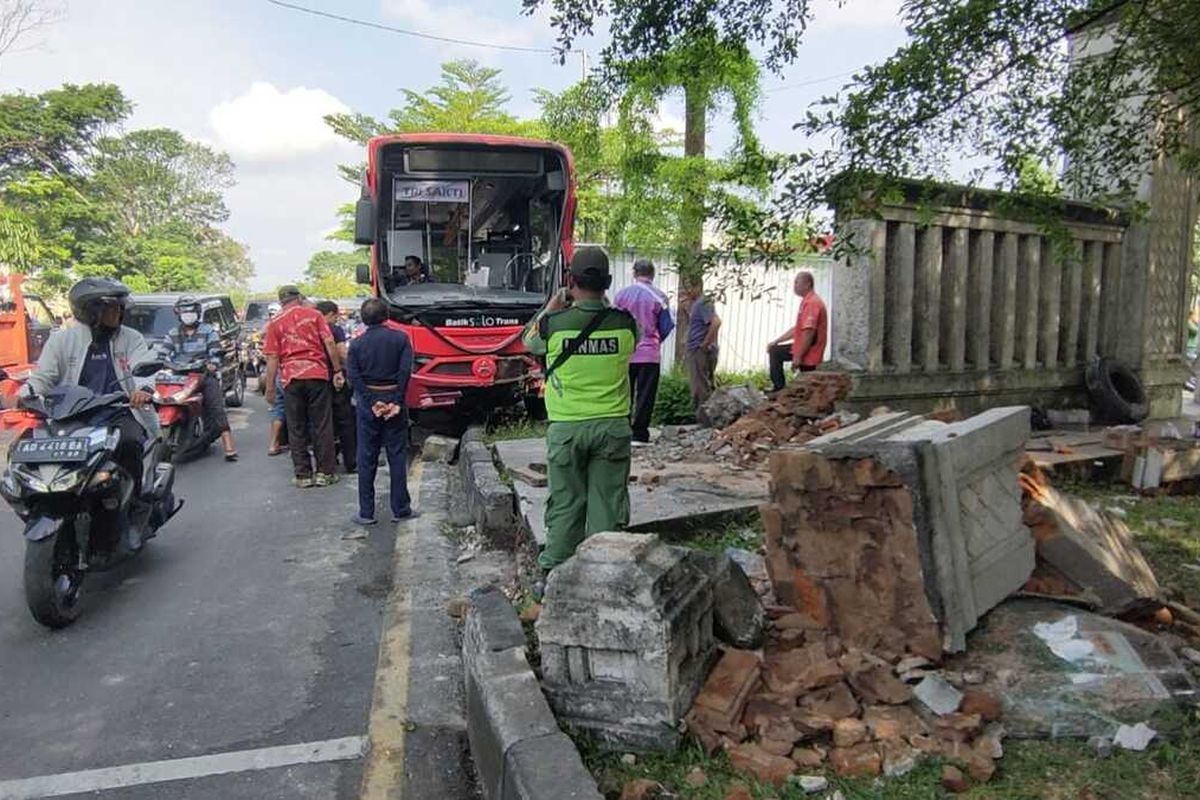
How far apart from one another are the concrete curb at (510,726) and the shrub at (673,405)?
23.1 ft

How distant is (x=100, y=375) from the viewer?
5.29 meters

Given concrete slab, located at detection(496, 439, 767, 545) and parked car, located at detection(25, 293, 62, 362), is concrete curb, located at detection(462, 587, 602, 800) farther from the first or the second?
parked car, located at detection(25, 293, 62, 362)

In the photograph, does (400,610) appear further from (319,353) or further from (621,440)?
(319,353)

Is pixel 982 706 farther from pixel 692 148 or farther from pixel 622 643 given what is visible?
pixel 692 148

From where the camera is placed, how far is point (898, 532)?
344 cm

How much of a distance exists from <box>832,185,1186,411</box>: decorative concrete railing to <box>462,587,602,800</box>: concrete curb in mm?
4873

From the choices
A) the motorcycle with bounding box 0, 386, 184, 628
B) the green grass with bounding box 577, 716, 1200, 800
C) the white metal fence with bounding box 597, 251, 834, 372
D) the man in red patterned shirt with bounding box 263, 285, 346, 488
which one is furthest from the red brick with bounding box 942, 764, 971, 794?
the white metal fence with bounding box 597, 251, 834, 372

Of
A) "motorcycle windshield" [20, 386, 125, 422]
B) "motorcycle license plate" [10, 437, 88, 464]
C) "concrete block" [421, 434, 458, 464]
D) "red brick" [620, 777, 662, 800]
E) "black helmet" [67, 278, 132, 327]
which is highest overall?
"black helmet" [67, 278, 132, 327]

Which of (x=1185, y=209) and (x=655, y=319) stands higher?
(x=1185, y=209)

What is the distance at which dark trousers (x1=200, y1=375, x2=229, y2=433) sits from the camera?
9359 mm

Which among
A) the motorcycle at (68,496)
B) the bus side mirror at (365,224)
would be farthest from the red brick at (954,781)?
the bus side mirror at (365,224)

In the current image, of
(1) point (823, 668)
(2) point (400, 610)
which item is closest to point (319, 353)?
(2) point (400, 610)

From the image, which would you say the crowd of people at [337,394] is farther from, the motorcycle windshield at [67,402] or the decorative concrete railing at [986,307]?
the decorative concrete railing at [986,307]

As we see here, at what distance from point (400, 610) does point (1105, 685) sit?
11.3 ft
